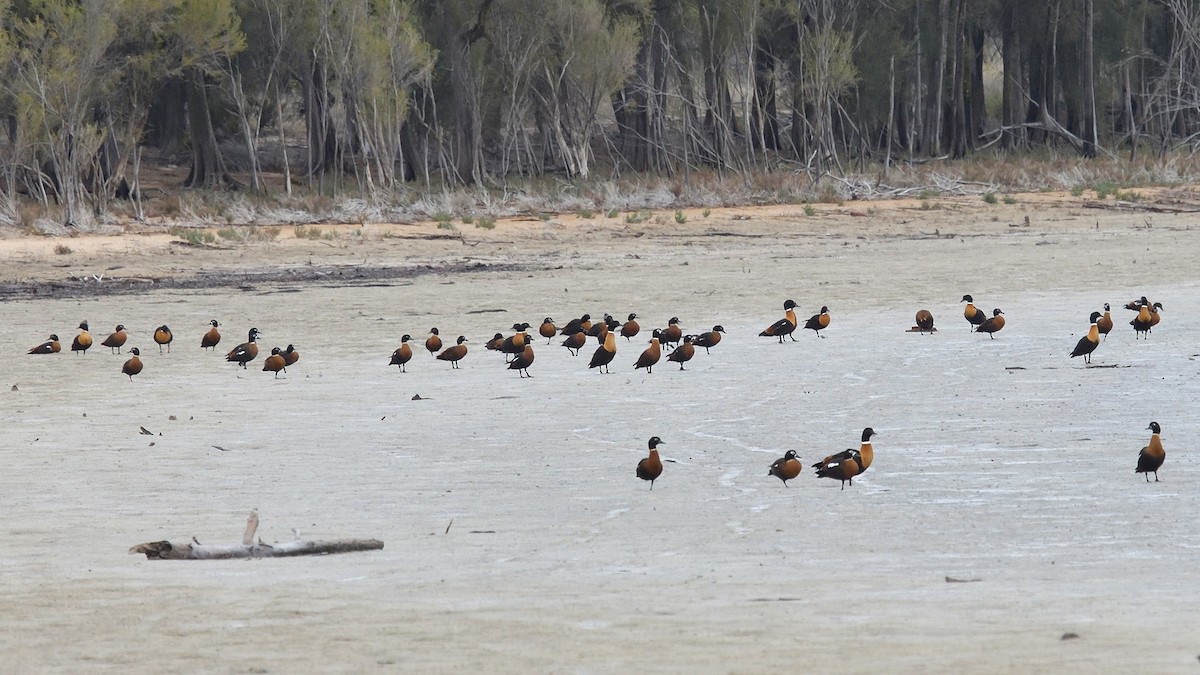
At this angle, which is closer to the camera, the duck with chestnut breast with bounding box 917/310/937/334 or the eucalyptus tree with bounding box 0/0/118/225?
the duck with chestnut breast with bounding box 917/310/937/334

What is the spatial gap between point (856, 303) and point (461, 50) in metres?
27.7

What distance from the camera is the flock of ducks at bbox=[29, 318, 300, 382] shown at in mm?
15469

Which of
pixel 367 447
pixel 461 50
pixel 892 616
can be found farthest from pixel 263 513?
pixel 461 50

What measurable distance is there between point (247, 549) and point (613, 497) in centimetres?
242

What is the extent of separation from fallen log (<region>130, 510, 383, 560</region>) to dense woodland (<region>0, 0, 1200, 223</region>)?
27286mm

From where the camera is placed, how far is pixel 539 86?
156 feet

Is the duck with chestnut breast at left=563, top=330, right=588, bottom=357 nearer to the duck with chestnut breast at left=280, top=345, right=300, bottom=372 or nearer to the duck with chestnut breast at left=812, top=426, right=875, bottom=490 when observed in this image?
the duck with chestnut breast at left=280, top=345, right=300, bottom=372

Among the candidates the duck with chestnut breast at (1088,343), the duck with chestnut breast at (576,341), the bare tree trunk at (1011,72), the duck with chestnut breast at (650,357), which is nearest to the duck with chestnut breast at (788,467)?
the duck with chestnut breast at (650,357)

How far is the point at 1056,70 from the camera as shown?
56.0 metres

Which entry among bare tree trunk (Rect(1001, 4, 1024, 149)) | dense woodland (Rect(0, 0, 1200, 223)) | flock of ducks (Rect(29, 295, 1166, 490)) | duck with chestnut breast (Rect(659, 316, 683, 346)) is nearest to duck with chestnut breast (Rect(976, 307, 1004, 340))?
flock of ducks (Rect(29, 295, 1166, 490))

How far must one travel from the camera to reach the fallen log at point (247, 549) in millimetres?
7848

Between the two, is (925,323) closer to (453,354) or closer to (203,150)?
(453,354)

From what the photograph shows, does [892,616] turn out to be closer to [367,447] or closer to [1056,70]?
[367,447]

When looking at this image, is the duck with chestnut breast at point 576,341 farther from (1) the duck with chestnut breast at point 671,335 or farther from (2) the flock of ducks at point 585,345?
(1) the duck with chestnut breast at point 671,335
